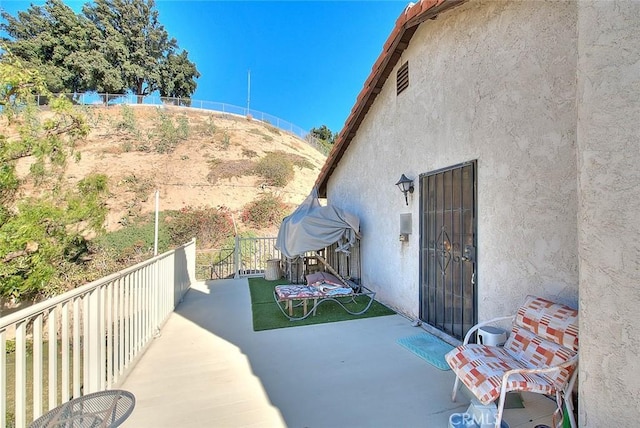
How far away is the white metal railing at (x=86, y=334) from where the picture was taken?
6.79ft

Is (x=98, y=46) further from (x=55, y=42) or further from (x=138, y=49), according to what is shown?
(x=138, y=49)

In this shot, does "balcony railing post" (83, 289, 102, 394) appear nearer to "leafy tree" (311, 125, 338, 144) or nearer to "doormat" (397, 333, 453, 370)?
"doormat" (397, 333, 453, 370)

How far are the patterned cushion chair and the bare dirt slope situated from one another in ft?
69.2

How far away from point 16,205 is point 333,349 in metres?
12.6

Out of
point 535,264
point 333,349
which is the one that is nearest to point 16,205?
point 333,349

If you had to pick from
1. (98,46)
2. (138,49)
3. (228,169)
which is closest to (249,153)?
(228,169)

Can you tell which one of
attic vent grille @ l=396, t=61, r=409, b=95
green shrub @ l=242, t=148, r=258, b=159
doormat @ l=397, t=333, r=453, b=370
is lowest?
doormat @ l=397, t=333, r=453, b=370

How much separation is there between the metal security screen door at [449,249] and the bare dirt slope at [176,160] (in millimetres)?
18854

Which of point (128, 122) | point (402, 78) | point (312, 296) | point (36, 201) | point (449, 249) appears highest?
point (128, 122)

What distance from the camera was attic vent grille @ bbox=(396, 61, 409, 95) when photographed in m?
6.61

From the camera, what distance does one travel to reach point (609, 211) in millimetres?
1961

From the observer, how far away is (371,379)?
383cm

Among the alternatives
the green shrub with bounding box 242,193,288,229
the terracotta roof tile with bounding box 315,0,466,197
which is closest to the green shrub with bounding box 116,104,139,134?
the green shrub with bounding box 242,193,288,229

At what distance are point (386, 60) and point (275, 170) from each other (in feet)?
68.5
